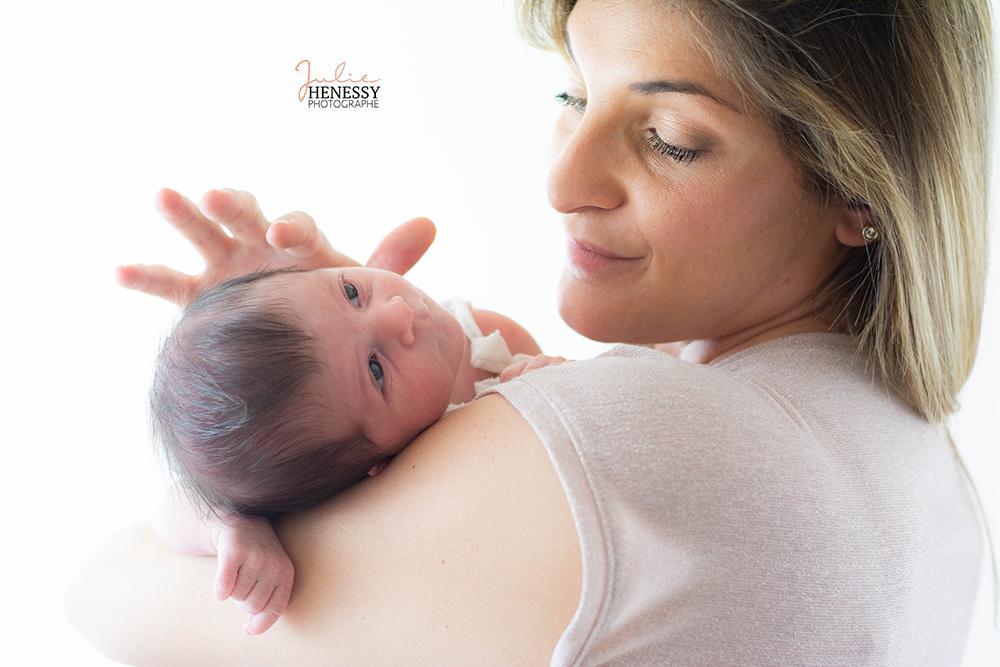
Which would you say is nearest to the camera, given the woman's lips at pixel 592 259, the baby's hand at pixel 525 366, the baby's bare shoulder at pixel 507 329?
the woman's lips at pixel 592 259

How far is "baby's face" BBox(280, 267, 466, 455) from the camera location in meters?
1.24

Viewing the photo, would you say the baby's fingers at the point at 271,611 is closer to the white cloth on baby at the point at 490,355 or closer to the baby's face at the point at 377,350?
the baby's face at the point at 377,350

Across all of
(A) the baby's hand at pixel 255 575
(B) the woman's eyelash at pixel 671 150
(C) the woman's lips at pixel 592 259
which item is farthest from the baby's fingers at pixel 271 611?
(B) the woman's eyelash at pixel 671 150

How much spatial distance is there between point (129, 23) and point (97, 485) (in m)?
1.20

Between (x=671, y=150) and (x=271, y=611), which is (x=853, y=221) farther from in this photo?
(x=271, y=611)

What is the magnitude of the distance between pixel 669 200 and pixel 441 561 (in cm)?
53

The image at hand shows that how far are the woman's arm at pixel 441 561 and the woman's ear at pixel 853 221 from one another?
547 millimetres

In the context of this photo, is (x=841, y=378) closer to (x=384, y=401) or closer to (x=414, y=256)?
(x=384, y=401)

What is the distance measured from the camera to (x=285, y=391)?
119 centimetres

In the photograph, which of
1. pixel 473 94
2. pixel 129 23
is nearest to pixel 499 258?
pixel 473 94

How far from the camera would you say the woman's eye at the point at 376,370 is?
1.30 meters

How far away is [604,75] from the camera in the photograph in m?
1.21

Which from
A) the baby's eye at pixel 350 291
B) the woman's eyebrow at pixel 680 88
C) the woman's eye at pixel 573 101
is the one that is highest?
the woman's eyebrow at pixel 680 88

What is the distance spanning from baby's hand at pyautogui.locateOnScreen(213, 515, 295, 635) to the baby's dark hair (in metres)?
0.08
